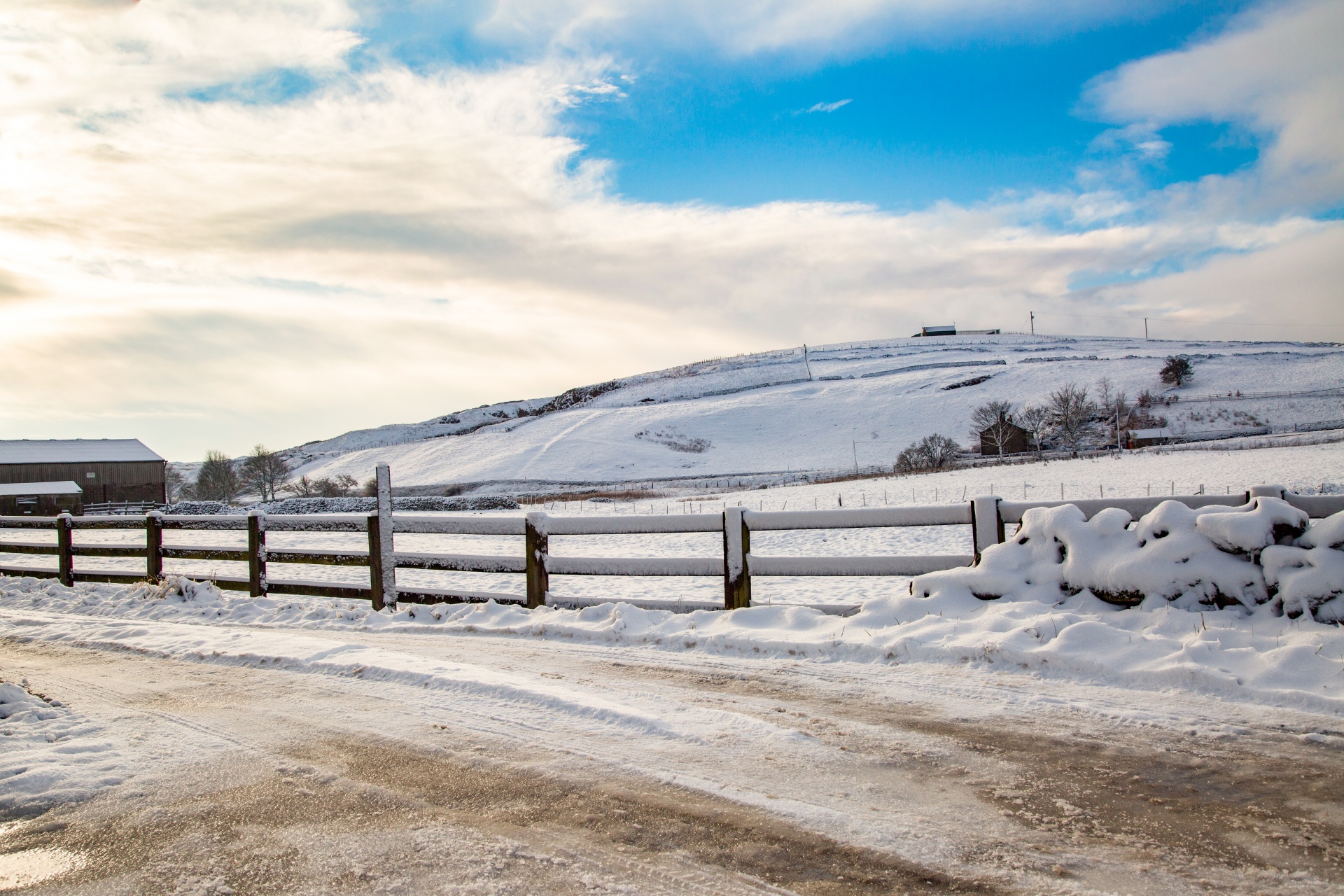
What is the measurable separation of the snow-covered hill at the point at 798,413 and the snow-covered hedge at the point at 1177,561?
176ft

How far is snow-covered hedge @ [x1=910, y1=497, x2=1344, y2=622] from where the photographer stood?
6.07 meters

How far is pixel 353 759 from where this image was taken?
438cm

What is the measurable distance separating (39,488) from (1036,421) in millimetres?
76502

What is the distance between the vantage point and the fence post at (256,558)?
11.0 metres

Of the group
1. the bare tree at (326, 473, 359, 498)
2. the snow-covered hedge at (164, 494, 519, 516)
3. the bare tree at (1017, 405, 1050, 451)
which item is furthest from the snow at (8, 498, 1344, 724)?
the bare tree at (1017, 405, 1050, 451)

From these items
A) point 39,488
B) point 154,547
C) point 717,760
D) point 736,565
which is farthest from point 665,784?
point 39,488

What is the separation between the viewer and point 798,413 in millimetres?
83938

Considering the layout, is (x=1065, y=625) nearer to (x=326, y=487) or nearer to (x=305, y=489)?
(x=326, y=487)

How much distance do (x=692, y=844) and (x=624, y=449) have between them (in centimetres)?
7024

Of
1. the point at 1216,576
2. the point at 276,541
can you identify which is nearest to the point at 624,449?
the point at 276,541

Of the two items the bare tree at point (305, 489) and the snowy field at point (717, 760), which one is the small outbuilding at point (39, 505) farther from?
→ the snowy field at point (717, 760)

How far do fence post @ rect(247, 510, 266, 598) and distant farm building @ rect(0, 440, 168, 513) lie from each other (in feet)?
193

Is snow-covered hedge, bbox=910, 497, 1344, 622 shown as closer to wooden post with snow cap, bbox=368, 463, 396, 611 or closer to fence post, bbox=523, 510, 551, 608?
fence post, bbox=523, 510, 551, 608

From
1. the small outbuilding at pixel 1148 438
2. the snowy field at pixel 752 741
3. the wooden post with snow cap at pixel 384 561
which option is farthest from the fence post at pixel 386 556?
the small outbuilding at pixel 1148 438
